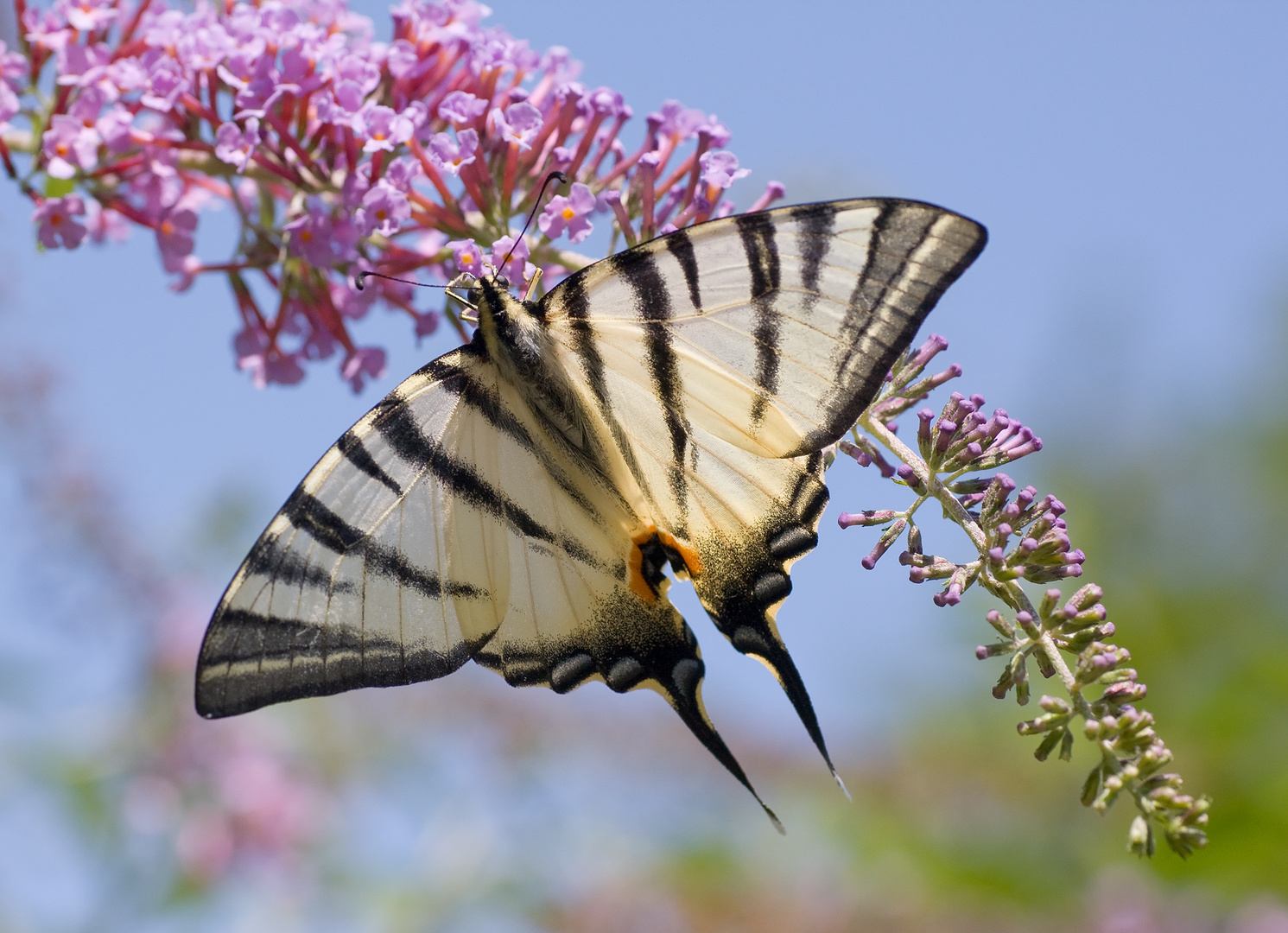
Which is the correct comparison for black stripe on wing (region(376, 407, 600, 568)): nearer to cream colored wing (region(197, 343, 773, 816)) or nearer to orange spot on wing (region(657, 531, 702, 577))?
cream colored wing (region(197, 343, 773, 816))

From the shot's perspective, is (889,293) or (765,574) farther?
(765,574)

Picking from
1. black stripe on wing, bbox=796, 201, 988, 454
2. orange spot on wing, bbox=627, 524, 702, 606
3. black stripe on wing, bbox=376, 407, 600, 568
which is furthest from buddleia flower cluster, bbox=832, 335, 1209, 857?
black stripe on wing, bbox=376, 407, 600, 568

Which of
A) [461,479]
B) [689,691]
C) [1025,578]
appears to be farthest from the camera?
[461,479]

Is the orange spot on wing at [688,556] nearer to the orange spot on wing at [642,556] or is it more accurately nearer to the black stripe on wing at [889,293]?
the orange spot on wing at [642,556]

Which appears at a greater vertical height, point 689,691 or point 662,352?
point 662,352

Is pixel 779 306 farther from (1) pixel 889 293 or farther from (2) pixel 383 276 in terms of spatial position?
(2) pixel 383 276

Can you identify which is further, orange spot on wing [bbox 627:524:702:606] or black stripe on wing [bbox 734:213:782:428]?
orange spot on wing [bbox 627:524:702:606]

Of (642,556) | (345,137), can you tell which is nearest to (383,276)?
(345,137)

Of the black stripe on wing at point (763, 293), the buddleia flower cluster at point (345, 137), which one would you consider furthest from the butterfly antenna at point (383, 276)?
the black stripe on wing at point (763, 293)

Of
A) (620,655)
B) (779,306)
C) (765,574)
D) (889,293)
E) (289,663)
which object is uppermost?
(889,293)
